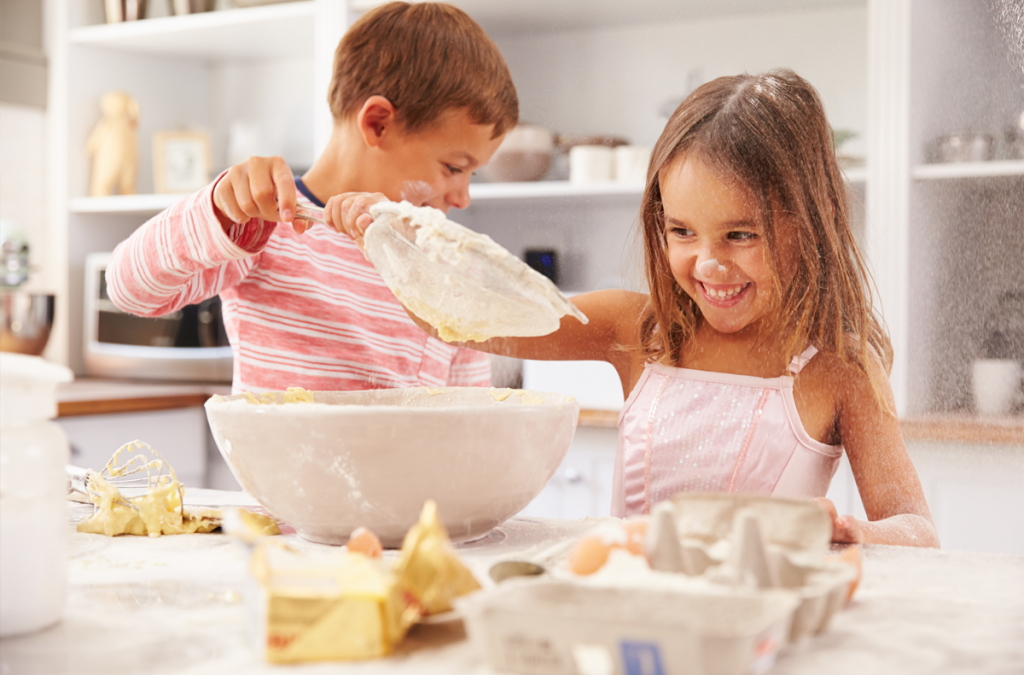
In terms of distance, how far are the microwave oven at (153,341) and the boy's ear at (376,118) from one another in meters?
0.91

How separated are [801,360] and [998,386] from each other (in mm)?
609

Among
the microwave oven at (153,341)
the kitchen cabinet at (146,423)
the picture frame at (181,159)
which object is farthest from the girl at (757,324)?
the picture frame at (181,159)

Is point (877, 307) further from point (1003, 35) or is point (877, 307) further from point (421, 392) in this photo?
point (421, 392)

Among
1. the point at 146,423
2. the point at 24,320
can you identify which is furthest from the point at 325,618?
the point at 24,320

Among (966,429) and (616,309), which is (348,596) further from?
(966,429)

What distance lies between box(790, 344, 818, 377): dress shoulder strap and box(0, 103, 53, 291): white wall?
1.75 metres

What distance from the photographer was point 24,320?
1.83m

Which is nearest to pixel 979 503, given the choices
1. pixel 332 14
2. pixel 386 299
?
pixel 386 299

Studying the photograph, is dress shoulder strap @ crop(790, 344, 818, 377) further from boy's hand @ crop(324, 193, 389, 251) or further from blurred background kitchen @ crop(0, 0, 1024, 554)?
boy's hand @ crop(324, 193, 389, 251)

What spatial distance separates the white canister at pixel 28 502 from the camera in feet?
1.30

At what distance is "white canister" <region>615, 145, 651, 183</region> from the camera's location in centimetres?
143

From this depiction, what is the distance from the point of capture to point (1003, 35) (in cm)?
121

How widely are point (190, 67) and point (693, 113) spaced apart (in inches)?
68.3

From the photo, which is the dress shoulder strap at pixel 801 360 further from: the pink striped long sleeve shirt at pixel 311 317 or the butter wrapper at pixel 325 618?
the butter wrapper at pixel 325 618
